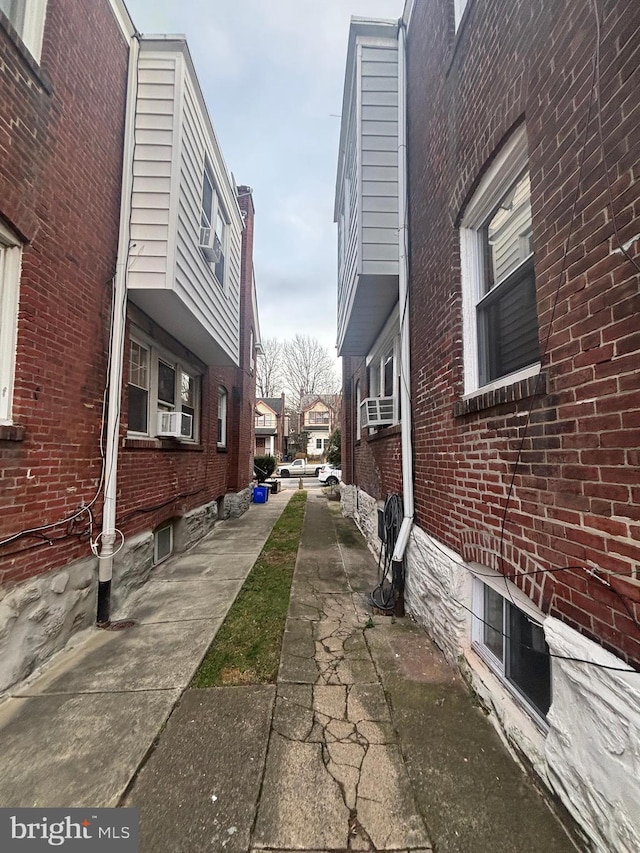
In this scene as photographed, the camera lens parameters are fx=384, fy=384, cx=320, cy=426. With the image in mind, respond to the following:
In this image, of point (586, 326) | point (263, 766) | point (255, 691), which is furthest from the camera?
point (255, 691)

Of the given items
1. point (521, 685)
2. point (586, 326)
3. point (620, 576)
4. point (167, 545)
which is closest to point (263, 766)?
point (521, 685)

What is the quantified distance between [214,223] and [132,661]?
6.23 meters

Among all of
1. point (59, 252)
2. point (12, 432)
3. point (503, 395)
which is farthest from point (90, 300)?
point (503, 395)

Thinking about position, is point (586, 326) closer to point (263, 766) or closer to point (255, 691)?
point (263, 766)

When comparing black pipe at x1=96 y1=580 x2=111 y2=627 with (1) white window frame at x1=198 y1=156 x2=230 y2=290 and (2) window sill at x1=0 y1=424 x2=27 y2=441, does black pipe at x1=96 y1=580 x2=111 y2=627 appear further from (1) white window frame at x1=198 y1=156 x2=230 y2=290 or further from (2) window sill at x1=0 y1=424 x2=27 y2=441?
(1) white window frame at x1=198 y1=156 x2=230 y2=290

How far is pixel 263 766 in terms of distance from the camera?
2010 millimetres

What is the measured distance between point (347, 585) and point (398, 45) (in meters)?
6.72

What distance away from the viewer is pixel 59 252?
3.29 meters

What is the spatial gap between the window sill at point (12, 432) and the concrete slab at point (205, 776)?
217 centimetres

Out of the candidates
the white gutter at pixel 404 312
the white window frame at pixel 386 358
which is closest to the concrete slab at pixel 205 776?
the white gutter at pixel 404 312

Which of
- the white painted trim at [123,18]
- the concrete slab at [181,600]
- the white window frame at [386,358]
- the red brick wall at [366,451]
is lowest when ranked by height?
the concrete slab at [181,600]

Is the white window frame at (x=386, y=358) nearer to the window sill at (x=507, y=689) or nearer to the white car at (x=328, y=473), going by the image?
the window sill at (x=507, y=689)

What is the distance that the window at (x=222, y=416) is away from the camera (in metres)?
9.30

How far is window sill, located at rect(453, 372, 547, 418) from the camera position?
194cm
